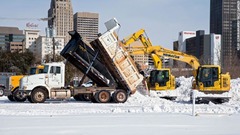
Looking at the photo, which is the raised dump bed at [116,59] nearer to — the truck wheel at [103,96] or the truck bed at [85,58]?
the truck bed at [85,58]

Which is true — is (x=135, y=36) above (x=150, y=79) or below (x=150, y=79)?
above

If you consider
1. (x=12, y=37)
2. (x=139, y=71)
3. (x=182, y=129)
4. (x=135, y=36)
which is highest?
(x=12, y=37)

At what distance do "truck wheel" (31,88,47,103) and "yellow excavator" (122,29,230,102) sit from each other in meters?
6.15

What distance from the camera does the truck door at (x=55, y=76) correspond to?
21.3 metres

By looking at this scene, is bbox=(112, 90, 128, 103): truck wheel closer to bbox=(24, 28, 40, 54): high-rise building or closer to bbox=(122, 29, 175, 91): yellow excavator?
bbox=(122, 29, 175, 91): yellow excavator

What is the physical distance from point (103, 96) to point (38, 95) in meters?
3.78

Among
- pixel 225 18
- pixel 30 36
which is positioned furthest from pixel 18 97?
pixel 30 36

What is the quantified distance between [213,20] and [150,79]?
90132mm

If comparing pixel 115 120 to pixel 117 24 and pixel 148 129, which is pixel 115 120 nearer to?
pixel 148 129

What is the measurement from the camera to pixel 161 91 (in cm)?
2398

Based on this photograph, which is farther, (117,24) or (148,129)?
(117,24)

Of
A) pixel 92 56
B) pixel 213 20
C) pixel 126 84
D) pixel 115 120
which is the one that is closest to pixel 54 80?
pixel 92 56

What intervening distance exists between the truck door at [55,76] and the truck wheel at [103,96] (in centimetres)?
239

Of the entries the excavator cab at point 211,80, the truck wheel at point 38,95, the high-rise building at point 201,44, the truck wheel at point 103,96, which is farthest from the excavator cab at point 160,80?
the high-rise building at point 201,44
